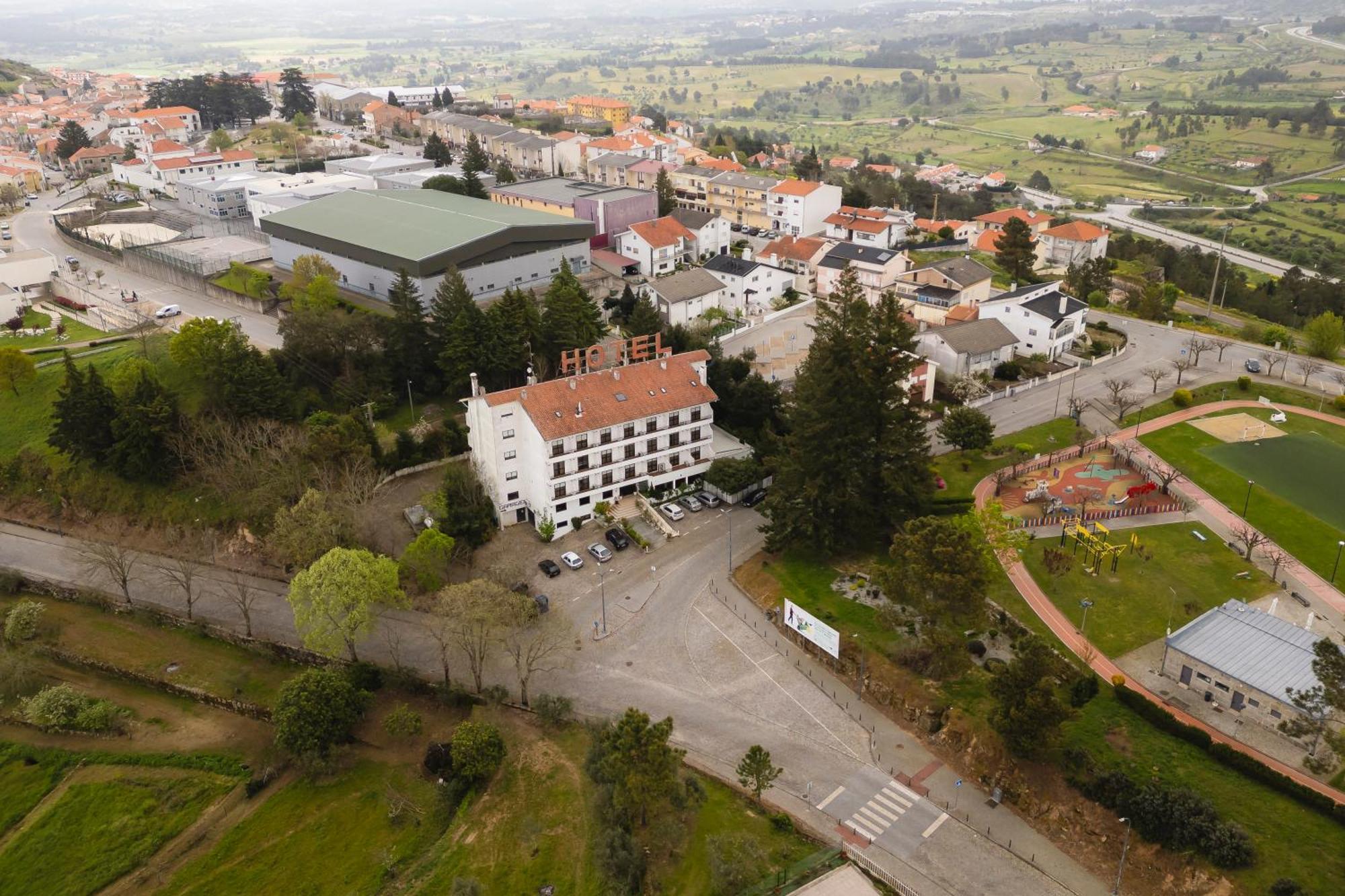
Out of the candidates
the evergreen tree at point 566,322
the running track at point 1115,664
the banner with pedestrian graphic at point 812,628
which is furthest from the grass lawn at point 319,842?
the evergreen tree at point 566,322

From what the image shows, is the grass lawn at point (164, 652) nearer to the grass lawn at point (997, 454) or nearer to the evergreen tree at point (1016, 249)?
the grass lawn at point (997, 454)

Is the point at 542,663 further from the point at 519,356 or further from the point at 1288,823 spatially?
the point at 1288,823

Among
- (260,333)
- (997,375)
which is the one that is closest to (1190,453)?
(997,375)

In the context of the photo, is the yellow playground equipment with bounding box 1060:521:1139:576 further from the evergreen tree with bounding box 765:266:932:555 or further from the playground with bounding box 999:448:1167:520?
the evergreen tree with bounding box 765:266:932:555

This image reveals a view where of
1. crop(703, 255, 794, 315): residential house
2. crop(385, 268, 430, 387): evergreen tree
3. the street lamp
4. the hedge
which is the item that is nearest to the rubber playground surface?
the hedge

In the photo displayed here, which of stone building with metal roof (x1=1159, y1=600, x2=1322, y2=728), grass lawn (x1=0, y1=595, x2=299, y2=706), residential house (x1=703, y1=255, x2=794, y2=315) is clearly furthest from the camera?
residential house (x1=703, y1=255, x2=794, y2=315)

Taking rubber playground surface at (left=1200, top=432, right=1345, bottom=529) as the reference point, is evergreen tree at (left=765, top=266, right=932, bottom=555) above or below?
above
